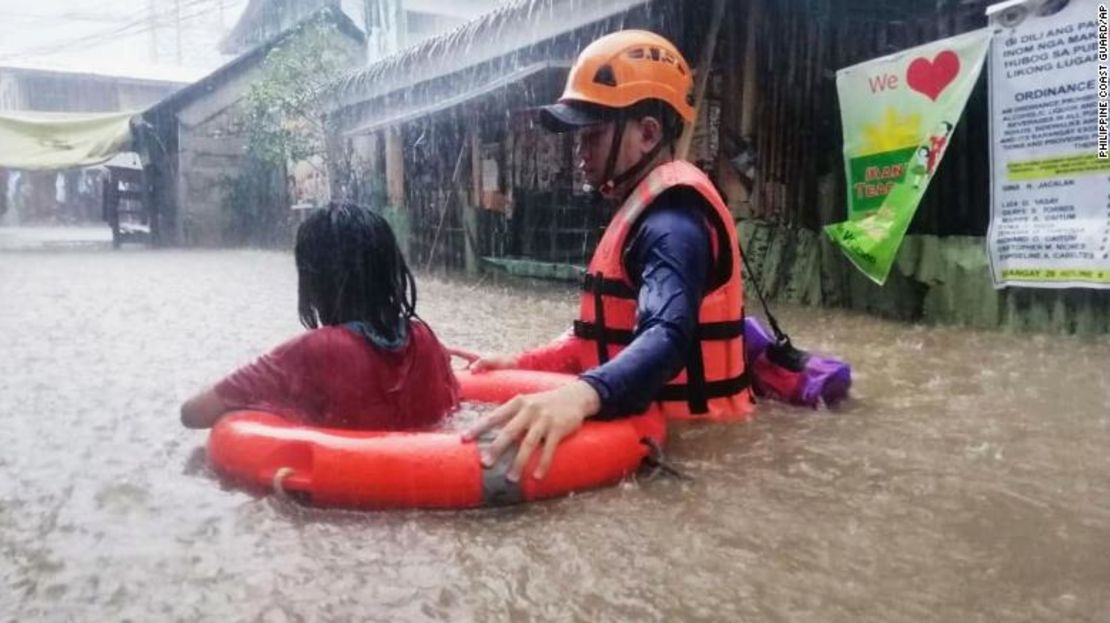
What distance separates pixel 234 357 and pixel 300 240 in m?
2.64

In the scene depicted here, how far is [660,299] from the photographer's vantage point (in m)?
2.50

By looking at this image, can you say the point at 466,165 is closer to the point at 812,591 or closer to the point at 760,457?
the point at 760,457

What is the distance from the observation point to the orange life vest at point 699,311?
9.29ft

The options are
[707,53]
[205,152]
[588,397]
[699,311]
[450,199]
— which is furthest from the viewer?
[205,152]

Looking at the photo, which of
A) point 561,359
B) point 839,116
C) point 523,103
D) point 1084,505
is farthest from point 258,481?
point 523,103

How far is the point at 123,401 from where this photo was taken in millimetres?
3863

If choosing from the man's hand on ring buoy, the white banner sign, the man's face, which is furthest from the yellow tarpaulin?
the man's hand on ring buoy

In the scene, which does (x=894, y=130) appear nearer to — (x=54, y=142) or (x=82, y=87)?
(x=54, y=142)

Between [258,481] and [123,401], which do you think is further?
[123,401]

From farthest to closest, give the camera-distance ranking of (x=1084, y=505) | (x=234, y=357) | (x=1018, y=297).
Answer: (x=1018, y=297) → (x=234, y=357) → (x=1084, y=505)

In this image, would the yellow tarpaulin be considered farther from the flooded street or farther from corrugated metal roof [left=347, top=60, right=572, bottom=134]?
the flooded street

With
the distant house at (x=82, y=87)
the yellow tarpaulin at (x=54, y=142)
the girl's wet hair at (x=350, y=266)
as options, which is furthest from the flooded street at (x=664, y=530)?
the distant house at (x=82, y=87)

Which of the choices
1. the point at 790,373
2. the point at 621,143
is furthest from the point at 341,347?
the point at 790,373

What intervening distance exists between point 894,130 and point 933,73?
1.60 feet
